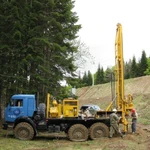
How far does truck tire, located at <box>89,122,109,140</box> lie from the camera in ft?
54.4

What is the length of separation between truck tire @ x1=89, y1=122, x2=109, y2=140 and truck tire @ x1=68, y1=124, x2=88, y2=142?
1.16 feet

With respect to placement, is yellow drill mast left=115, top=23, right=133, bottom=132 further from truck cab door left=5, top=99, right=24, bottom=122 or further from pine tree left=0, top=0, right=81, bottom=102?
truck cab door left=5, top=99, right=24, bottom=122

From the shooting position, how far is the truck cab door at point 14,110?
17.0 meters

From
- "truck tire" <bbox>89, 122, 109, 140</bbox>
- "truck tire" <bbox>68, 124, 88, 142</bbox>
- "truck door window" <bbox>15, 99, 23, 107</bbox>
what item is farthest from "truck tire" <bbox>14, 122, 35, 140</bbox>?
"truck tire" <bbox>89, 122, 109, 140</bbox>

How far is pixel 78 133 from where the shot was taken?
16.5 m

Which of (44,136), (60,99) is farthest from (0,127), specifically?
(60,99)

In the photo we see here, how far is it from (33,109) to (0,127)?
3.36 m

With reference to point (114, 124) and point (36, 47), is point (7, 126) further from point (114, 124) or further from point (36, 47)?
point (114, 124)

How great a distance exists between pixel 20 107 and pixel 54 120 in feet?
7.18

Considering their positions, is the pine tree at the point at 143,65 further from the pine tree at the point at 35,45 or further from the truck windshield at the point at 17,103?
the truck windshield at the point at 17,103

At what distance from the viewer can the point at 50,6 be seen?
20.4 m

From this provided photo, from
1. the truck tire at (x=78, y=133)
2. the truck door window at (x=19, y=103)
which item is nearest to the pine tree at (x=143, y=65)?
the truck tire at (x=78, y=133)

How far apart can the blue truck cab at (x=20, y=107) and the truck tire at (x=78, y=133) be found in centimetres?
260

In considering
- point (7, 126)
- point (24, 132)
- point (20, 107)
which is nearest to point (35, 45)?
point (20, 107)
